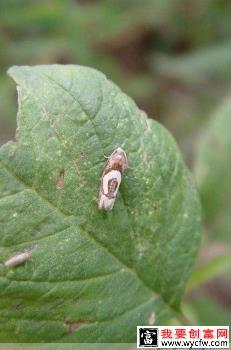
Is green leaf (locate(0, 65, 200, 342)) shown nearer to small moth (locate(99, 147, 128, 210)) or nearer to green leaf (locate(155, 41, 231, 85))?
small moth (locate(99, 147, 128, 210))

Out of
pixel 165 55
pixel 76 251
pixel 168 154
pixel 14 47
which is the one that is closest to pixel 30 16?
pixel 14 47

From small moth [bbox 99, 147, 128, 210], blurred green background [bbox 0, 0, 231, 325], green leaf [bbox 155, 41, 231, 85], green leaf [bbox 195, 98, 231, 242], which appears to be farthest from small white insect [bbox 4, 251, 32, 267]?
green leaf [bbox 155, 41, 231, 85]

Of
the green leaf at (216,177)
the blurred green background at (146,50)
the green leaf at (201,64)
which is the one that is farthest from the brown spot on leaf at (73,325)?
the green leaf at (201,64)

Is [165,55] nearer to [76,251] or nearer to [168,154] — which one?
[168,154]

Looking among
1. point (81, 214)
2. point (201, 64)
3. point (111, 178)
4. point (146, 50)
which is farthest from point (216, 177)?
point (146, 50)

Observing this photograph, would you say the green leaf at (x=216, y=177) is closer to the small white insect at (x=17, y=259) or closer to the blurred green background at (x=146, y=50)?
the blurred green background at (x=146, y=50)

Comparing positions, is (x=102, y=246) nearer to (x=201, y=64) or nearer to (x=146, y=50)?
(x=201, y=64)
